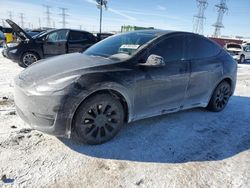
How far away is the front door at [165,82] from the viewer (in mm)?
3238

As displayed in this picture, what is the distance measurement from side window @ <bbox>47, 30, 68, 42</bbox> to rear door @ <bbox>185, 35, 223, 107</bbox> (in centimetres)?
648

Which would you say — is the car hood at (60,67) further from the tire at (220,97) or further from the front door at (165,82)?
the tire at (220,97)

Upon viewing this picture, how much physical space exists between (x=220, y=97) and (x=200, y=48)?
4.00 ft

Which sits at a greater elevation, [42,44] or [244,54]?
[42,44]

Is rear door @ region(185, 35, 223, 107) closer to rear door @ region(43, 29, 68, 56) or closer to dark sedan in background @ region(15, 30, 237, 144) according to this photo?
dark sedan in background @ region(15, 30, 237, 144)

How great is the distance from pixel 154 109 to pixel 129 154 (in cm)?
88

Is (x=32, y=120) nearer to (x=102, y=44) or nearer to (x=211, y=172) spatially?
(x=102, y=44)

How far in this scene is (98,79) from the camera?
9.16 feet

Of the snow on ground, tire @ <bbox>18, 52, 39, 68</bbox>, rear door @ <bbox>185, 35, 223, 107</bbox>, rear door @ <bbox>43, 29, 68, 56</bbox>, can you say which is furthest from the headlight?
rear door @ <bbox>43, 29, 68, 56</bbox>

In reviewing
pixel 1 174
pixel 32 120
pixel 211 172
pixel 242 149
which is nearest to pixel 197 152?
pixel 211 172

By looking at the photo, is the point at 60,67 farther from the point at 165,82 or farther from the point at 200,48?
the point at 200,48

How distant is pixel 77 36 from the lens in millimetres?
9469

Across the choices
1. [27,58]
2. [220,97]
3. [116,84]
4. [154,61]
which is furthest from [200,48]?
[27,58]

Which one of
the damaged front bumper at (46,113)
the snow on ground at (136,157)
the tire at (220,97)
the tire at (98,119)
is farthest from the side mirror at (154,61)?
the tire at (220,97)
